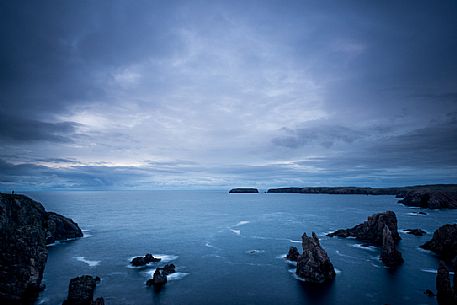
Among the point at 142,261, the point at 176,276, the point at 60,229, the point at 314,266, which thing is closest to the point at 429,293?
the point at 314,266

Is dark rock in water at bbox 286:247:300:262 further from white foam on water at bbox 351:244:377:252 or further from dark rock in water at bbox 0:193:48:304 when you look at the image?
dark rock in water at bbox 0:193:48:304

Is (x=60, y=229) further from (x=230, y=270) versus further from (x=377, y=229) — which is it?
(x=377, y=229)

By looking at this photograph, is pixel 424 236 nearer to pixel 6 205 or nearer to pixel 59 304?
pixel 59 304

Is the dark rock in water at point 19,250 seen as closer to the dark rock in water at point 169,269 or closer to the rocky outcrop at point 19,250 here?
the rocky outcrop at point 19,250

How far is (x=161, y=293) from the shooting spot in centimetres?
5328

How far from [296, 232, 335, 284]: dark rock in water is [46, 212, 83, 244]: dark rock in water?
288 ft

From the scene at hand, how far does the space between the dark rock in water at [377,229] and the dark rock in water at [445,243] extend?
11.9m

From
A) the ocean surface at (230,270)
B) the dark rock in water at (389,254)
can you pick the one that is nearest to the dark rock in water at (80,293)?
the ocean surface at (230,270)

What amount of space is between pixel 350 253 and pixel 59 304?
3019 inches

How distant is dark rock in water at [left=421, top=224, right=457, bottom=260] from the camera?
254 feet

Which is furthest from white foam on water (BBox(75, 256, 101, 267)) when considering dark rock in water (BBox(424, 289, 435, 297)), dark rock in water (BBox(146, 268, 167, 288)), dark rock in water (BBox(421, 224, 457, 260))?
dark rock in water (BBox(421, 224, 457, 260))

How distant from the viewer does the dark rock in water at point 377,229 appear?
309 ft

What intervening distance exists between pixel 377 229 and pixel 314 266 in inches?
1920

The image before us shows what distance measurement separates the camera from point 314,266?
6109 centimetres
